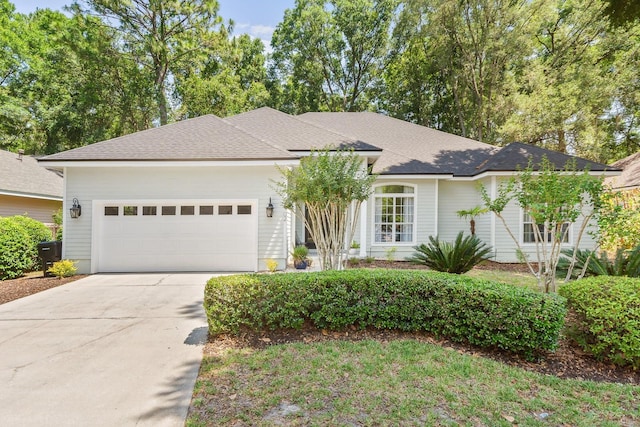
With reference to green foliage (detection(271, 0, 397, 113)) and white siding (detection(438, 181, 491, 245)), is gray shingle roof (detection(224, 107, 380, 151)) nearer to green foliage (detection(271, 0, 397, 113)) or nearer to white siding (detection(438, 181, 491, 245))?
white siding (detection(438, 181, 491, 245))

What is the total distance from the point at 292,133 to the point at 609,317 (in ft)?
32.1

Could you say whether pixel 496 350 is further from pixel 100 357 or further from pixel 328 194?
pixel 100 357

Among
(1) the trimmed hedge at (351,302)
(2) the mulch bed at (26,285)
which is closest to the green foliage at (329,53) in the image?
(2) the mulch bed at (26,285)

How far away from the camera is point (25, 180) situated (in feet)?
44.9

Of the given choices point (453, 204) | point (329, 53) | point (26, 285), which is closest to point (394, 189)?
point (453, 204)

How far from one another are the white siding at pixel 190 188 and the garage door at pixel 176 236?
0.71 ft

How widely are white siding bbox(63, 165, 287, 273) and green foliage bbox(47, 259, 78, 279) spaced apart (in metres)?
0.40

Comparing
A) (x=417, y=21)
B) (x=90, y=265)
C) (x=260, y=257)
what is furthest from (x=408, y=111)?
(x=90, y=265)

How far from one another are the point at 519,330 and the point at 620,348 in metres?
1.00

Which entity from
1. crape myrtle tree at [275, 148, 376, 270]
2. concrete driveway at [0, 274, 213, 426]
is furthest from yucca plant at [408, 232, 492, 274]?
concrete driveway at [0, 274, 213, 426]

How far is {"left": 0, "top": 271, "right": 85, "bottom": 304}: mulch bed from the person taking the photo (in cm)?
659

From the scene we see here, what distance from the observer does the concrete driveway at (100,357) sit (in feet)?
9.20

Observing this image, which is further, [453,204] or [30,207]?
[30,207]

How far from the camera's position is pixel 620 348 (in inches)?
134
